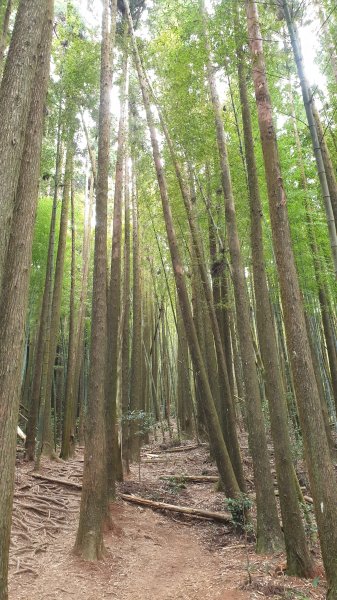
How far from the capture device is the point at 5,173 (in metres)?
2.55

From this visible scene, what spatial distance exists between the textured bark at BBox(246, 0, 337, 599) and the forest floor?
2.83 feet

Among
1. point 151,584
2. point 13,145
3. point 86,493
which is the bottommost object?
point 151,584

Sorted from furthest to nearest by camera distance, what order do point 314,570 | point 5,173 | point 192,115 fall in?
point 192,115, point 314,570, point 5,173

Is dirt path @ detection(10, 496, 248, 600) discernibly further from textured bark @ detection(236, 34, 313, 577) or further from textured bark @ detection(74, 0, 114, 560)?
textured bark @ detection(236, 34, 313, 577)

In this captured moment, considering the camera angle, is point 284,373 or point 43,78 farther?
point 284,373

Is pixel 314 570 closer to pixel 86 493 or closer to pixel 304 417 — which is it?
pixel 304 417

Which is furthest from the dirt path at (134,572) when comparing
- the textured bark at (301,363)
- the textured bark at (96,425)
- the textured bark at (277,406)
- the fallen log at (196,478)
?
the fallen log at (196,478)

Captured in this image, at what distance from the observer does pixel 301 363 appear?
321 cm

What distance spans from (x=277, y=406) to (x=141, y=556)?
93.9 inches

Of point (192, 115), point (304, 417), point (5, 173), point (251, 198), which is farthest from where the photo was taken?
point (192, 115)

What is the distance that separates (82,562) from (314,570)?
87.1 inches

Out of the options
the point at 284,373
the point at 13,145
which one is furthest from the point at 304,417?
the point at 284,373

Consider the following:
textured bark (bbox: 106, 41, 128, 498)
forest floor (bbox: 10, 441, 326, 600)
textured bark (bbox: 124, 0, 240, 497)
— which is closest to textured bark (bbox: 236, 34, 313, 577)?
forest floor (bbox: 10, 441, 326, 600)

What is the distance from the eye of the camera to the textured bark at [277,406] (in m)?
3.70
